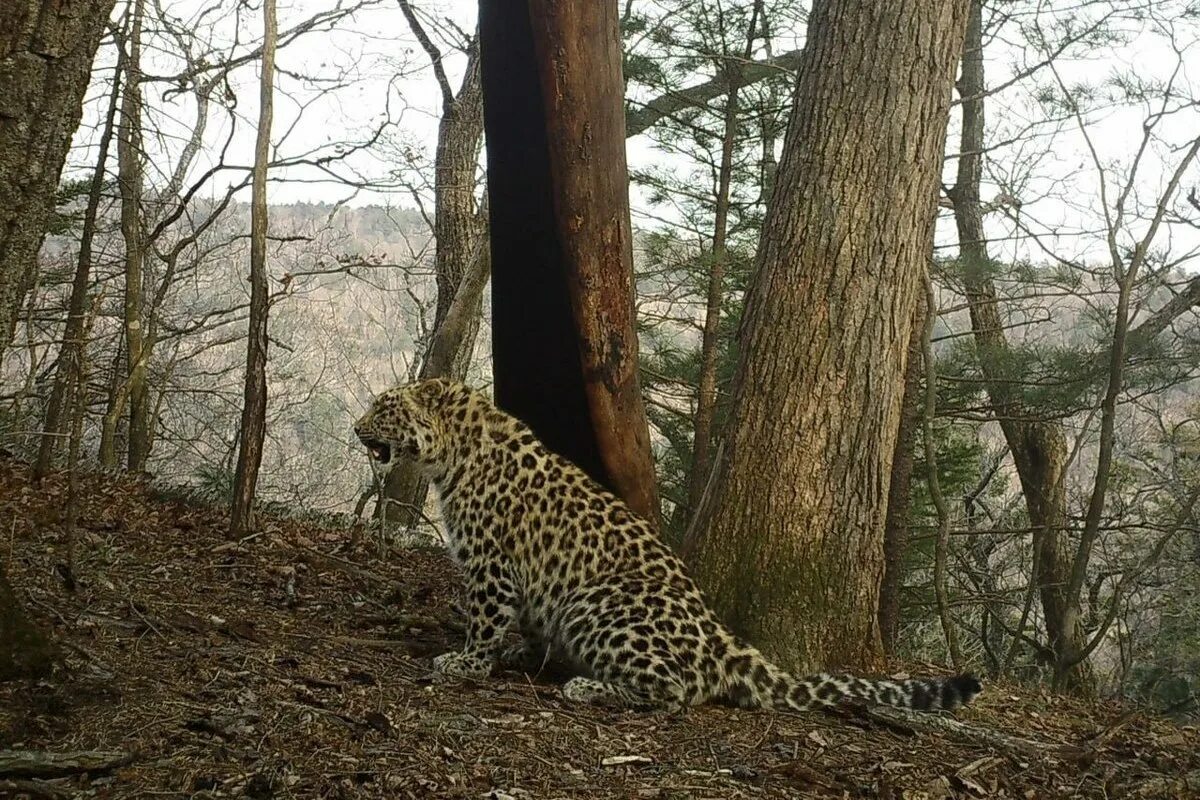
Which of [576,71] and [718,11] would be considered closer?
[576,71]

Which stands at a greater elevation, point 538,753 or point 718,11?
point 718,11

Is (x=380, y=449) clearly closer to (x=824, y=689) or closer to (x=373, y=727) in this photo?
(x=373, y=727)

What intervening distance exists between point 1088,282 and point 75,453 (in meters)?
11.4

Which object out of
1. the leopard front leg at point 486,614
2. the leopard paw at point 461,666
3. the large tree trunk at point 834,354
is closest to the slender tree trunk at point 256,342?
the leopard front leg at point 486,614

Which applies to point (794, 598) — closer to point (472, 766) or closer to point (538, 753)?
point (538, 753)

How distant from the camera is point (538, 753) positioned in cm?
459

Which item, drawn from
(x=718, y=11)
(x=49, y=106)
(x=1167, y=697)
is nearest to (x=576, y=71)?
(x=49, y=106)

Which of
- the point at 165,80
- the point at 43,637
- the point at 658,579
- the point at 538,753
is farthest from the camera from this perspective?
the point at 165,80

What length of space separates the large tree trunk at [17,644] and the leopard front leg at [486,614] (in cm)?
221

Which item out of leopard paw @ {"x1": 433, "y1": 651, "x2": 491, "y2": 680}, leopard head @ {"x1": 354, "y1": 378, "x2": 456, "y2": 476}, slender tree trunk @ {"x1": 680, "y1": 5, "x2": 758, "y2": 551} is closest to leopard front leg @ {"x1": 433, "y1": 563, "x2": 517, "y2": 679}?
leopard paw @ {"x1": 433, "y1": 651, "x2": 491, "y2": 680}

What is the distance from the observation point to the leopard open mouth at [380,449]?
6750mm

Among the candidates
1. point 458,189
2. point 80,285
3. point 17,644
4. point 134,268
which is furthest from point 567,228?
point 458,189

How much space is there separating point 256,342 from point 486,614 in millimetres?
2524

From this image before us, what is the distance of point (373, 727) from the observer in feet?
14.6
